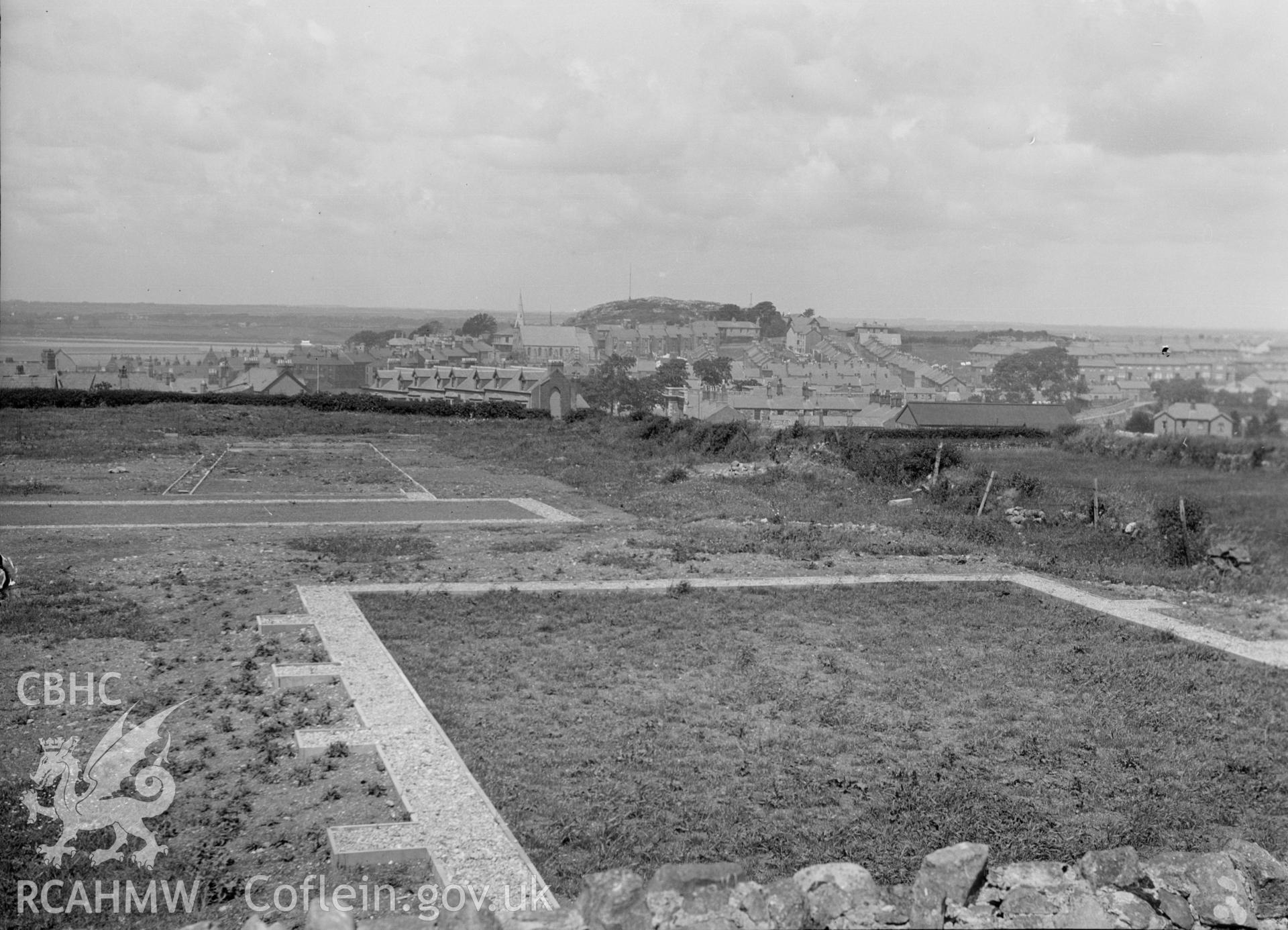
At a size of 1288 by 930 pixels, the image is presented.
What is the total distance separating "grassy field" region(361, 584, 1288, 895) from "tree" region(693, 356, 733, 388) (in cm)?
3490

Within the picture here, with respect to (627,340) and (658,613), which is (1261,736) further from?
(627,340)

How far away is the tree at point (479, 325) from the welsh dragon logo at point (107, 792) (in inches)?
3653

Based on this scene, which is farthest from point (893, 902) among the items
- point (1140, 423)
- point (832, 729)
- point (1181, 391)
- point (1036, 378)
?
point (1036, 378)

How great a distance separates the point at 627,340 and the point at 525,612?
240 feet

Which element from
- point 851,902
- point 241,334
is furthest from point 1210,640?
point 241,334

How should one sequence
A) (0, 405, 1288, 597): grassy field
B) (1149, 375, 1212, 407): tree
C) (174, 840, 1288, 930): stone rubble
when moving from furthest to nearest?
(0, 405, 1288, 597): grassy field
(1149, 375, 1212, 407): tree
(174, 840, 1288, 930): stone rubble

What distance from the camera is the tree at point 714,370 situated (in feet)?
157

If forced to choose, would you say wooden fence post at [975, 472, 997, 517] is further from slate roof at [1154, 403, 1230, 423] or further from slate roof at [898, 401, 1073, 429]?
slate roof at [1154, 403, 1230, 423]

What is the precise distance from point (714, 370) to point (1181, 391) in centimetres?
4460

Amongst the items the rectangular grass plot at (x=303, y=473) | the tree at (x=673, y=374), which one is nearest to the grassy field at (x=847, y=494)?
the rectangular grass plot at (x=303, y=473)

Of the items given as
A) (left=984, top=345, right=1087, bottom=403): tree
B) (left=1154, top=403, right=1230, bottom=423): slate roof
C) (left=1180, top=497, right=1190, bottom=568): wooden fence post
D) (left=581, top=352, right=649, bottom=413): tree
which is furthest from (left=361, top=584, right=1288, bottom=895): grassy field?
(left=581, top=352, right=649, bottom=413): tree

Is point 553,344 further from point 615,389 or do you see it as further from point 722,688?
point 722,688

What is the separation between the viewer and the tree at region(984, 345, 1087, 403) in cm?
1894

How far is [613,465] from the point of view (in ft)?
92.0
